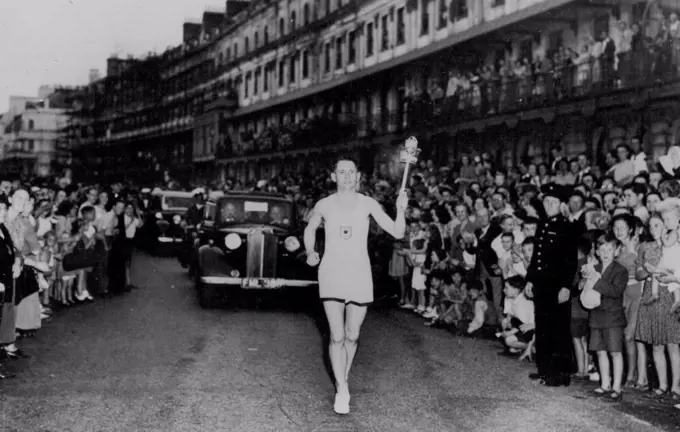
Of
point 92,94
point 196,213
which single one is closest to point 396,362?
point 196,213

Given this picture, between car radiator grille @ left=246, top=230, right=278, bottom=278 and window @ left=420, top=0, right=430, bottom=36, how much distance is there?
23.6m

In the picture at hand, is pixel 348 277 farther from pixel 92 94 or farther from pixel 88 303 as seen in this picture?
pixel 92 94

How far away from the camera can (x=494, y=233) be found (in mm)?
13438

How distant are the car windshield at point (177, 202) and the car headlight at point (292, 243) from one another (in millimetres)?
15951

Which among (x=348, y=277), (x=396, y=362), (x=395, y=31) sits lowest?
(x=396, y=362)

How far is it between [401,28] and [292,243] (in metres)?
27.8

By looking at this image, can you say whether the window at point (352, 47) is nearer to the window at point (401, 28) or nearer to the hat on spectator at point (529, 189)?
the window at point (401, 28)

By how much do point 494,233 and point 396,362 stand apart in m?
3.49

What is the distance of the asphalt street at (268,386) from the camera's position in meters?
7.52

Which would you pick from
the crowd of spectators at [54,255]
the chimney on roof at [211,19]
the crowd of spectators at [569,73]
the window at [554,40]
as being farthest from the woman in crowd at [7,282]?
the chimney on roof at [211,19]

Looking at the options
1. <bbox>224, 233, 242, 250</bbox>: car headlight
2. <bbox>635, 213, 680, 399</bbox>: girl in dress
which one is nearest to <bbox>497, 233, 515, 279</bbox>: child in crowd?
<bbox>635, 213, 680, 399</bbox>: girl in dress

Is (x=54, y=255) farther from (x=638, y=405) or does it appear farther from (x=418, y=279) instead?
(x=638, y=405)

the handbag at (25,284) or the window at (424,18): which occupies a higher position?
the window at (424,18)

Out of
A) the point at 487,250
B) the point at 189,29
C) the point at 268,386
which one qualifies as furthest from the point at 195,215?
the point at 189,29
